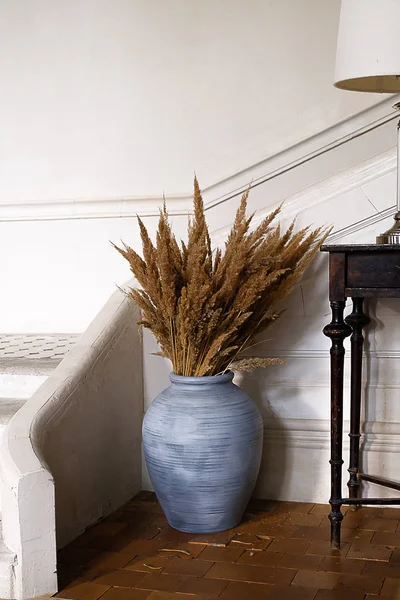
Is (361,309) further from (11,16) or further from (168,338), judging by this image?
(11,16)

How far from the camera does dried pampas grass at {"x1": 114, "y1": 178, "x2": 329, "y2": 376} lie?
2537mm

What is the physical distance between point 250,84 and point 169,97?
13.7 inches

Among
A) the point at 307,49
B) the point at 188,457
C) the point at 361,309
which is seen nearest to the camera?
the point at 188,457

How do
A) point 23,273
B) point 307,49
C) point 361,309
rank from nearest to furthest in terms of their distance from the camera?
point 361,309, point 307,49, point 23,273

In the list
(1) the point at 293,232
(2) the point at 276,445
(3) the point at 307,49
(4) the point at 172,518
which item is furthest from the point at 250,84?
(4) the point at 172,518

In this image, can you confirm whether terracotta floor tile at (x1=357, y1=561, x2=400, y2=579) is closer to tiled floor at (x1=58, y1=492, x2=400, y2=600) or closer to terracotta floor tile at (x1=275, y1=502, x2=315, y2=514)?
tiled floor at (x1=58, y1=492, x2=400, y2=600)

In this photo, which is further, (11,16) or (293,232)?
(11,16)

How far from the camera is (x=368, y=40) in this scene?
2377 millimetres

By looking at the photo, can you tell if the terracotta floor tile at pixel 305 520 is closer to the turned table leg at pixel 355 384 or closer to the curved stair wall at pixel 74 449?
the turned table leg at pixel 355 384

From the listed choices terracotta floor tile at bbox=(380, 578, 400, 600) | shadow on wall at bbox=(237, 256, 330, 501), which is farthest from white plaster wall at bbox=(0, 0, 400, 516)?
terracotta floor tile at bbox=(380, 578, 400, 600)

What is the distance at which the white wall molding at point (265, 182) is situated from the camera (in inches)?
113

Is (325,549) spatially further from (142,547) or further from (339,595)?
(142,547)

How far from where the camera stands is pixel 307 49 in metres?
3.30

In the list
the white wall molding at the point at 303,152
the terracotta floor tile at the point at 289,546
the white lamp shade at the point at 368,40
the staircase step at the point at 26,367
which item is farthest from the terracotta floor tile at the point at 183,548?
the white lamp shade at the point at 368,40
